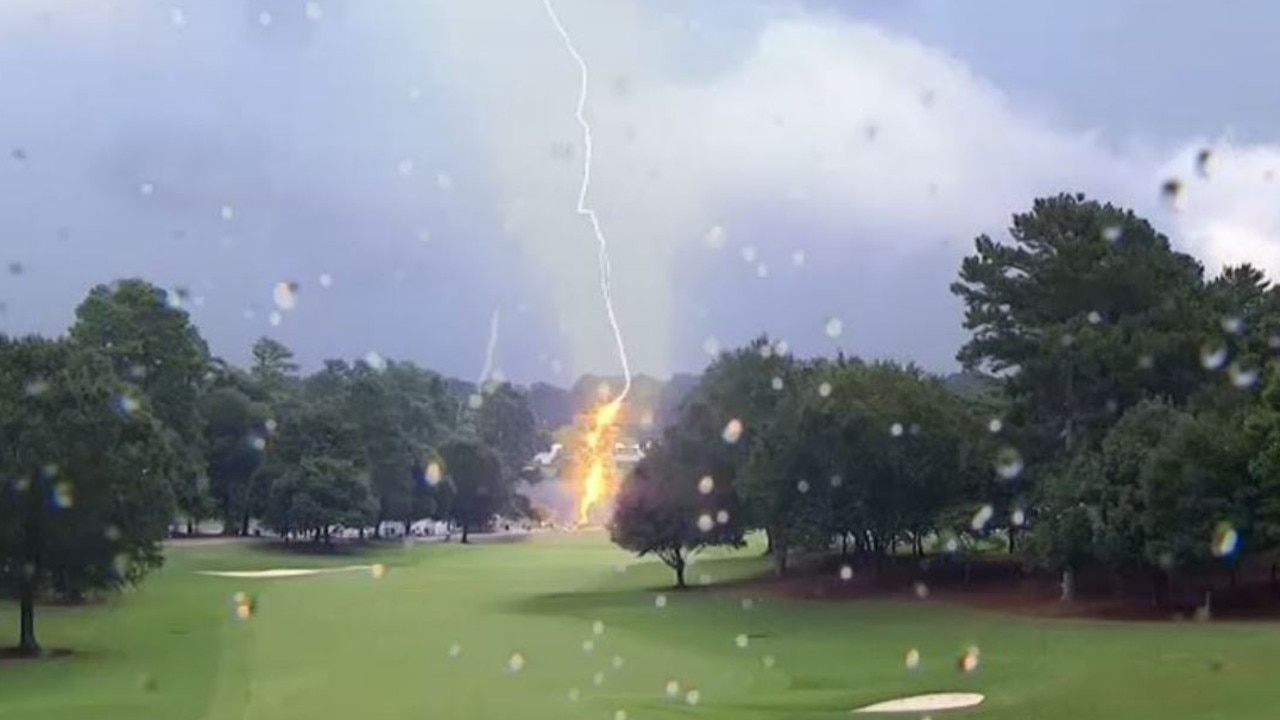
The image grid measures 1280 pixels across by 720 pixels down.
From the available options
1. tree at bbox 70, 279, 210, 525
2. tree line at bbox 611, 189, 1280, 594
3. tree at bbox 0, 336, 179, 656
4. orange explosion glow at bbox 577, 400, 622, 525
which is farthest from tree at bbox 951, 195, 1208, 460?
orange explosion glow at bbox 577, 400, 622, 525

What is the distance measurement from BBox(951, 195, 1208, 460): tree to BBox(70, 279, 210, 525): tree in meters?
44.4

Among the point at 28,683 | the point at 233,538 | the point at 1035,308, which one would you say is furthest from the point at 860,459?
the point at 233,538

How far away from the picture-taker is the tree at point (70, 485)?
3722 centimetres

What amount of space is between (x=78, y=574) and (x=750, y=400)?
3867 cm

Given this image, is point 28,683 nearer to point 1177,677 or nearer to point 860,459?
point 1177,677

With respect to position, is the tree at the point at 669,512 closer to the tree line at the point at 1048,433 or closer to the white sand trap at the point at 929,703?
the tree line at the point at 1048,433

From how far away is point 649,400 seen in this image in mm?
151375

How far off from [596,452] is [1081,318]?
391 ft

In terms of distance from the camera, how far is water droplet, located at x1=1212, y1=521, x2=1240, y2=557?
129 feet

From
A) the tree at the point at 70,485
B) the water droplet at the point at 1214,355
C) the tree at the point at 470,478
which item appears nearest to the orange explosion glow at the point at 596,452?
the tree at the point at 470,478

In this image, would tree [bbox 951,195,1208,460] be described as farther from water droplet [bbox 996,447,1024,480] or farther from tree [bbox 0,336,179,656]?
tree [bbox 0,336,179,656]

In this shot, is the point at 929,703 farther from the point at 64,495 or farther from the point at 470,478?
the point at 470,478

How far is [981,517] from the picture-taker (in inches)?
2117

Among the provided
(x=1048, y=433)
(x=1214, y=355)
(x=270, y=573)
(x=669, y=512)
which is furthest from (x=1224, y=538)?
(x=270, y=573)
